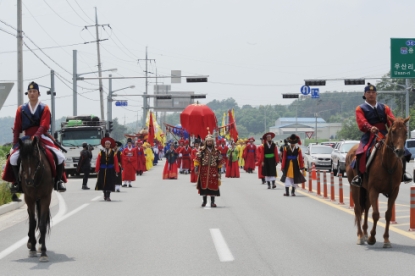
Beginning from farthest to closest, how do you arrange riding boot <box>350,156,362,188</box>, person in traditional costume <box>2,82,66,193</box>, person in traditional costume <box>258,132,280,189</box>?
person in traditional costume <box>258,132,280,189</box> < riding boot <box>350,156,362,188</box> < person in traditional costume <box>2,82,66,193</box>

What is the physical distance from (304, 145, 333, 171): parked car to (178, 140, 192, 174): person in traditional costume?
6.71m

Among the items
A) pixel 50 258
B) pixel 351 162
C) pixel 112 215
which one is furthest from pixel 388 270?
pixel 112 215

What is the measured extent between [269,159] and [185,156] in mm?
14104

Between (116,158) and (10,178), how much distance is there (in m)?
11.8

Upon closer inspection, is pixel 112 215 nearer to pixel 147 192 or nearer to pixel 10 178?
pixel 10 178

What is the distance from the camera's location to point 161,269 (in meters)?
9.47

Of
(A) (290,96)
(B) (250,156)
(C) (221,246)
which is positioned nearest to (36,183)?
(C) (221,246)

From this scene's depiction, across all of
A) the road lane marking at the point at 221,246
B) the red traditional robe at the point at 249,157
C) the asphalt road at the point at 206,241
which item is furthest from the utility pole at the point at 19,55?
the road lane marking at the point at 221,246

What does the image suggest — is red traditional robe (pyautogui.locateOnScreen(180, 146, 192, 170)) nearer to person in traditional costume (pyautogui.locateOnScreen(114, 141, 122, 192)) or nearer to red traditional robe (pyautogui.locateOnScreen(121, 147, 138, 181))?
red traditional robe (pyautogui.locateOnScreen(121, 147, 138, 181))

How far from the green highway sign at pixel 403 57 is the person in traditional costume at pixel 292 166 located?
2085 cm

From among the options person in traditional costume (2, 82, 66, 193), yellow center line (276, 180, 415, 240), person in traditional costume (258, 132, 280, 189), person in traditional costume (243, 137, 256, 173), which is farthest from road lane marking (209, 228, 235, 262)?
person in traditional costume (243, 137, 256, 173)

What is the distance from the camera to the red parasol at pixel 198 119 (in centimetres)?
3912

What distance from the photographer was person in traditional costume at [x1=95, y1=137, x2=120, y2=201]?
22328 millimetres

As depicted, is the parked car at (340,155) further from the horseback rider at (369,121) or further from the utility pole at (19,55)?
the horseback rider at (369,121)
